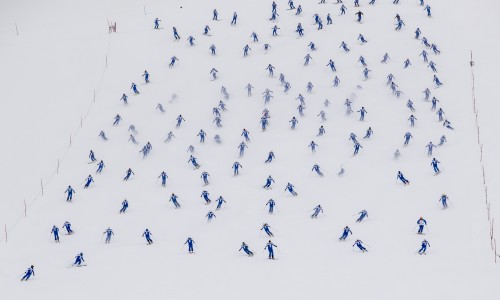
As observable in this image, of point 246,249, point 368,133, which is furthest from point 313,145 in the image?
point 246,249

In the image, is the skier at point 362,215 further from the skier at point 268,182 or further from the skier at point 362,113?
the skier at point 362,113

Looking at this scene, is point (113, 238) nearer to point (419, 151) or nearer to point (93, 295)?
point (93, 295)

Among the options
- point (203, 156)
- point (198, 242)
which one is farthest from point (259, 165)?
point (198, 242)

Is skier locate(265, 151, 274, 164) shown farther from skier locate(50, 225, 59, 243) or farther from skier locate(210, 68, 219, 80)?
skier locate(50, 225, 59, 243)

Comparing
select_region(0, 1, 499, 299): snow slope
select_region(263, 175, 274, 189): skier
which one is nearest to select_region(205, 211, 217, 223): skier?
select_region(0, 1, 499, 299): snow slope

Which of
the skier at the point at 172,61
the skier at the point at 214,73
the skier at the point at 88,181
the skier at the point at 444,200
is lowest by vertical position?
the skier at the point at 444,200

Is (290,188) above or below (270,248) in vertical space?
above

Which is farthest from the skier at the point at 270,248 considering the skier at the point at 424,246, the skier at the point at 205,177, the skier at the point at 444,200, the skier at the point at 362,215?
the skier at the point at 444,200

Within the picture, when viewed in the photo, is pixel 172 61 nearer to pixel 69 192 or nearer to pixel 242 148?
pixel 242 148

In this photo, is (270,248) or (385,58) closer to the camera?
(270,248)
